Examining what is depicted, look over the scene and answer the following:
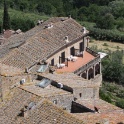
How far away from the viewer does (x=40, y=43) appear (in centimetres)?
5284

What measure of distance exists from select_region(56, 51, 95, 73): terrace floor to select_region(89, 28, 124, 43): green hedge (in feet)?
102

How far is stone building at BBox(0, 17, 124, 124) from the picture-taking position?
36.7m

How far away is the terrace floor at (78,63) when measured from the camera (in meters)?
53.1

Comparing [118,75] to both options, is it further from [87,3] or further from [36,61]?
[87,3]

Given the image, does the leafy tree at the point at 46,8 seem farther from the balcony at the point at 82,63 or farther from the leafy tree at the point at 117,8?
the balcony at the point at 82,63

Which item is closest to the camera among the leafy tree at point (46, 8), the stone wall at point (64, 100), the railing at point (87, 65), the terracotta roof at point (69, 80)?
the stone wall at point (64, 100)

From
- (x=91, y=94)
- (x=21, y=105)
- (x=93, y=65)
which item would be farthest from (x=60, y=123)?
(x=93, y=65)

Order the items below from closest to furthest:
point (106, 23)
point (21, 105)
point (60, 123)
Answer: point (60, 123)
point (21, 105)
point (106, 23)

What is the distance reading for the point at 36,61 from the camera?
48.8 meters

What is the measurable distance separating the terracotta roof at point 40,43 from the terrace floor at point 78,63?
264 centimetres

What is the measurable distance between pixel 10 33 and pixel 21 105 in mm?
29661

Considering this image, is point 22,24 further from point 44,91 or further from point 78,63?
point 44,91

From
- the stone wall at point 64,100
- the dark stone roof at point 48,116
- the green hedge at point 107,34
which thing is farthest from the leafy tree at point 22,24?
the dark stone roof at point 48,116

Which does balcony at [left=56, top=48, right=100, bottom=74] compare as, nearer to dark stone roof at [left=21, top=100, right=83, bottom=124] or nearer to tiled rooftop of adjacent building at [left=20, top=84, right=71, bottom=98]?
tiled rooftop of adjacent building at [left=20, top=84, right=71, bottom=98]
